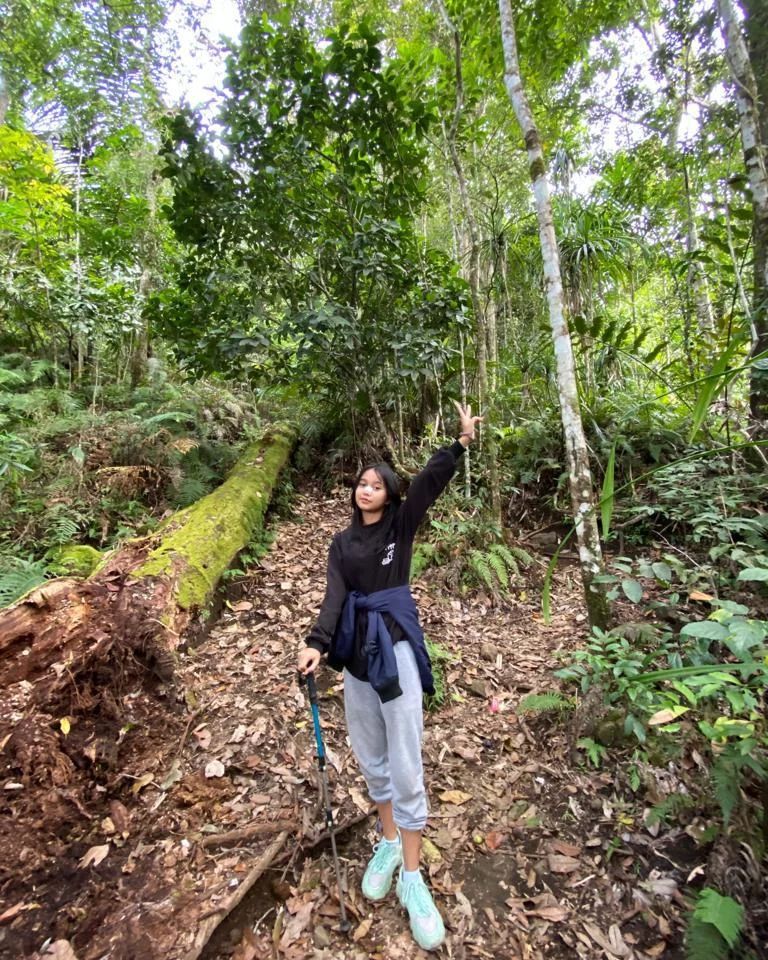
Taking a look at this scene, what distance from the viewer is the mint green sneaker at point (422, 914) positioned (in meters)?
2.22

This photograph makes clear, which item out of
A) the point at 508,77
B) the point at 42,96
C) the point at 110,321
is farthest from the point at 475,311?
the point at 42,96

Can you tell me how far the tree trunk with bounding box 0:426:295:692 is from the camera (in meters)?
3.17

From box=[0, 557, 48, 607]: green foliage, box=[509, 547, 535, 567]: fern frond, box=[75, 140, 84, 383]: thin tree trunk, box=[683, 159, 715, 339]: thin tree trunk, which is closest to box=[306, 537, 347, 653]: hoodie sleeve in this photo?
box=[0, 557, 48, 607]: green foliage

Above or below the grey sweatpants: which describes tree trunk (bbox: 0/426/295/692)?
above

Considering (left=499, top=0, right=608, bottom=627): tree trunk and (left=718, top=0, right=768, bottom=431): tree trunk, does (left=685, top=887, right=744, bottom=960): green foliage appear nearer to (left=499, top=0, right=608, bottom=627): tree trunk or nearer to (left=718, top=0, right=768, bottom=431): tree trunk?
(left=499, top=0, right=608, bottom=627): tree trunk

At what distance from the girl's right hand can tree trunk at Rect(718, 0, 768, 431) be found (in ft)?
13.9

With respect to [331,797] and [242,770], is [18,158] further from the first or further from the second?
[331,797]

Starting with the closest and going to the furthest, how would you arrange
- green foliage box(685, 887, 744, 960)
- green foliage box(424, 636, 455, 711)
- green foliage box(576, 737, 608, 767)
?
green foliage box(685, 887, 744, 960)
green foliage box(576, 737, 608, 767)
green foliage box(424, 636, 455, 711)

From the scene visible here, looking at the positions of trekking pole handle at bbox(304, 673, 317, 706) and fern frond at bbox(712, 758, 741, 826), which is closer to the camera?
fern frond at bbox(712, 758, 741, 826)

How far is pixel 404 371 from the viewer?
5.79m

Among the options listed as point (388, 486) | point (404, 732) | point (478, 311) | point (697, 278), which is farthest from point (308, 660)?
point (697, 278)

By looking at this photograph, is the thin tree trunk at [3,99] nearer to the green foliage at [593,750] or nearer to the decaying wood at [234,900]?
the decaying wood at [234,900]

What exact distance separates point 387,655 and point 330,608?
0.38 meters

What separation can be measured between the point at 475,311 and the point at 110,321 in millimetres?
5864
